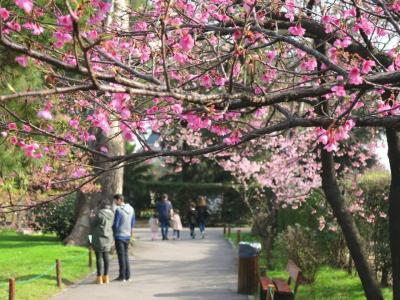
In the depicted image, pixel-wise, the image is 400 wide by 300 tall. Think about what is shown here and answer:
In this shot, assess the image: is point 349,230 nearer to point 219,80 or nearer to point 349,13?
point 349,13

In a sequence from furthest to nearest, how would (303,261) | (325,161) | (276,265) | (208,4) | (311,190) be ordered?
1. (311,190)
2. (276,265)
3. (303,261)
4. (325,161)
5. (208,4)

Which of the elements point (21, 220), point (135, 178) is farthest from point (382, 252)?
point (135, 178)

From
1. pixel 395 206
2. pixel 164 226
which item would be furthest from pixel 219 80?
pixel 164 226

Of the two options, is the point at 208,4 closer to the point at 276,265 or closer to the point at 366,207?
the point at 366,207

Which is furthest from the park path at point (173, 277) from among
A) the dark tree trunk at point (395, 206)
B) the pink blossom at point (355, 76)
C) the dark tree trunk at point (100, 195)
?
the pink blossom at point (355, 76)

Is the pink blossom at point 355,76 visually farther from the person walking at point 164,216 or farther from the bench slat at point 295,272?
the person walking at point 164,216

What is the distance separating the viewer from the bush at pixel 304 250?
12.4m

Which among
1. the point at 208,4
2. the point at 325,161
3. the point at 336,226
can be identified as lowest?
the point at 336,226

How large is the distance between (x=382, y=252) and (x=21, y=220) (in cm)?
1645

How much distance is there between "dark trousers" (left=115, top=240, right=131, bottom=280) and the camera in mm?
12500

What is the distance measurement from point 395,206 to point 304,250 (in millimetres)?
4741

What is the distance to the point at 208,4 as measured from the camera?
828 cm

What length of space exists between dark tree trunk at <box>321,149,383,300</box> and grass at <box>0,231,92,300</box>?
5.00m

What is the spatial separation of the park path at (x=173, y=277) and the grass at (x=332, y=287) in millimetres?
1217
